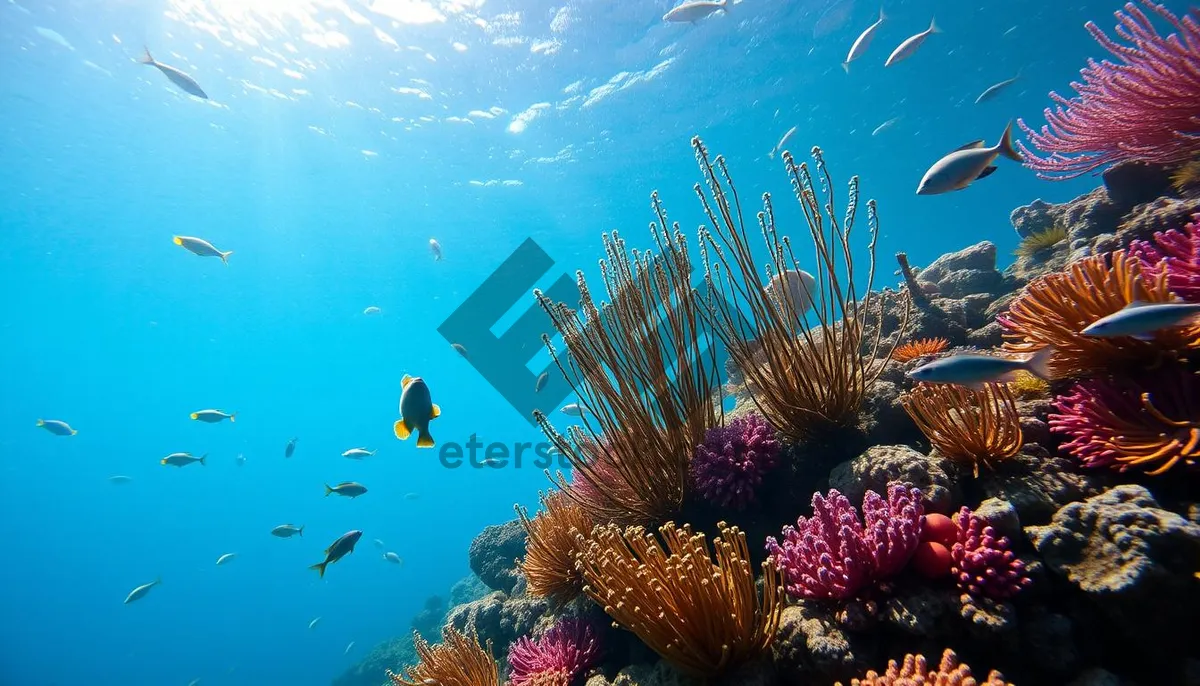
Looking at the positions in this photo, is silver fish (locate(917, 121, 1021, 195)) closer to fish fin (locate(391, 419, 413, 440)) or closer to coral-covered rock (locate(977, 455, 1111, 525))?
coral-covered rock (locate(977, 455, 1111, 525))

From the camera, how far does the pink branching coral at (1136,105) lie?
3.47 m

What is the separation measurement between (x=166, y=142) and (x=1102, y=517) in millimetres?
33597

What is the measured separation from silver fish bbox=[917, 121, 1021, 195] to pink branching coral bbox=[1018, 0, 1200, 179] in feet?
3.70

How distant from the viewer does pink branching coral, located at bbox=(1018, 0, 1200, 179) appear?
347 centimetres

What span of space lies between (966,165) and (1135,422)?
6.82 feet

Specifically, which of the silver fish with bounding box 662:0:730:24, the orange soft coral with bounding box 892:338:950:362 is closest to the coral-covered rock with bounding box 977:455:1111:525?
the orange soft coral with bounding box 892:338:950:362

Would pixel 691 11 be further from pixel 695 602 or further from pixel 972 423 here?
pixel 695 602

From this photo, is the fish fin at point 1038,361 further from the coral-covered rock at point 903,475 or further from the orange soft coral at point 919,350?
the orange soft coral at point 919,350

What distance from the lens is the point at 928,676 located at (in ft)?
5.56

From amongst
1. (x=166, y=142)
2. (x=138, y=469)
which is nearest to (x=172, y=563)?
(x=138, y=469)

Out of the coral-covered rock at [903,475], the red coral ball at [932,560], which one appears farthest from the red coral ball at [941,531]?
the coral-covered rock at [903,475]

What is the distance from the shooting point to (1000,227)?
58.8 meters

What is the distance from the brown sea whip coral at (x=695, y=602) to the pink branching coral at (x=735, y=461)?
86 centimetres

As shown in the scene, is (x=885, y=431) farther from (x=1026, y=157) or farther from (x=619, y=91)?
(x=619, y=91)
